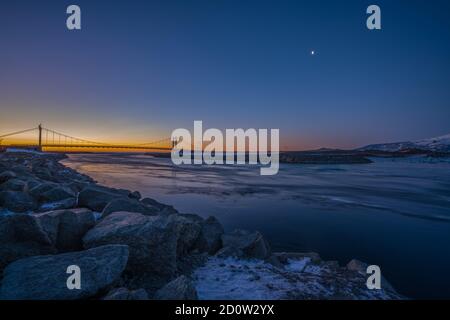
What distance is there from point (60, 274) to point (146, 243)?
1.25 metres

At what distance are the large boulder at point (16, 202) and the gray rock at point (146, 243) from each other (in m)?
4.36

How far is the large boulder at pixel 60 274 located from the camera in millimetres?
3264

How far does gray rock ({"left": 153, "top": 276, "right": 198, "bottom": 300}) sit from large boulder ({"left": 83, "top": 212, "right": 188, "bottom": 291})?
0.72 m

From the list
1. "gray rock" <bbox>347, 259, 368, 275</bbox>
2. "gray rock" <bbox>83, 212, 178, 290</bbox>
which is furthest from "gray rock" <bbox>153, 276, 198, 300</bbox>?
"gray rock" <bbox>347, 259, 368, 275</bbox>

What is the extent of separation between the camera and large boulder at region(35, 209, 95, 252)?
4725 mm

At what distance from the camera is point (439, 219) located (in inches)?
566

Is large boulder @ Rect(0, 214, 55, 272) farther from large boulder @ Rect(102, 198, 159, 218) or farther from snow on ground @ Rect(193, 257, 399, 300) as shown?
snow on ground @ Rect(193, 257, 399, 300)

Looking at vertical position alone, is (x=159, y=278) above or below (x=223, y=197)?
above

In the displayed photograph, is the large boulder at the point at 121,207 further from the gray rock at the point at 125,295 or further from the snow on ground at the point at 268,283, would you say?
the gray rock at the point at 125,295

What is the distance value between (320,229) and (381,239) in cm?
240

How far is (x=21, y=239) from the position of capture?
173 inches
